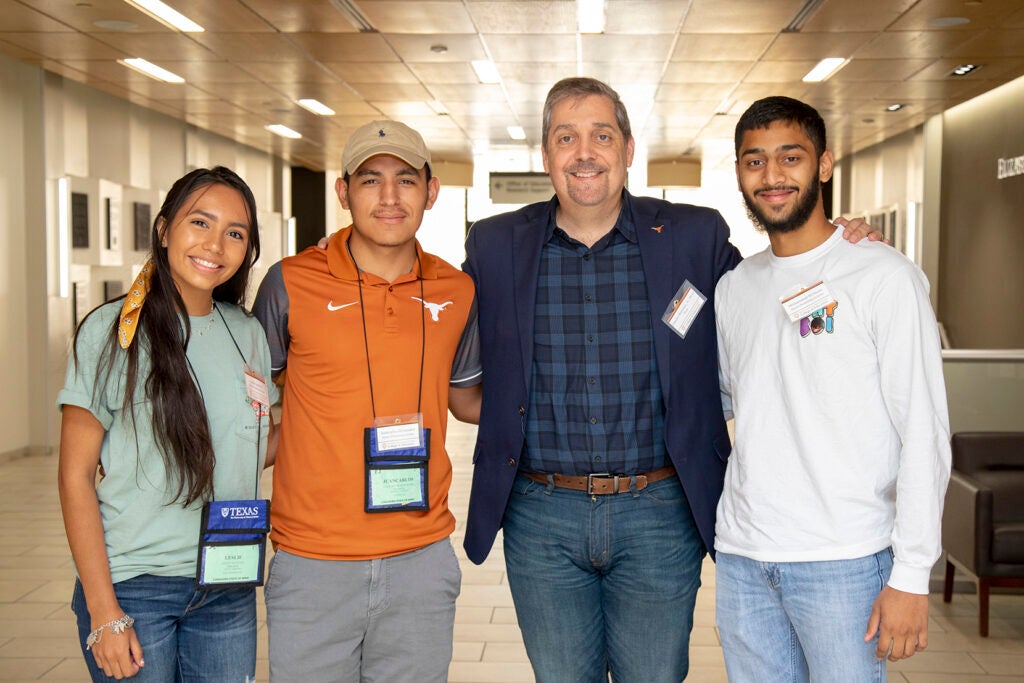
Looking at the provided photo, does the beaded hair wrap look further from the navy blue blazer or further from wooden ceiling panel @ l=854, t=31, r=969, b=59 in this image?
wooden ceiling panel @ l=854, t=31, r=969, b=59

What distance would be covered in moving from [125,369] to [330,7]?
588cm

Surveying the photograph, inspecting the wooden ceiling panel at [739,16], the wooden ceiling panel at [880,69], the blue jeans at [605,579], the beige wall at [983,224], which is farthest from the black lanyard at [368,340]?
the beige wall at [983,224]

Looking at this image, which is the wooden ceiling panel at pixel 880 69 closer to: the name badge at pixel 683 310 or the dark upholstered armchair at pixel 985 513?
the dark upholstered armchair at pixel 985 513

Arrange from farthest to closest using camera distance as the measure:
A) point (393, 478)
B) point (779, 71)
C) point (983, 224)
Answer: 1. point (983, 224)
2. point (779, 71)
3. point (393, 478)

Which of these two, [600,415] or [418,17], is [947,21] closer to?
[418,17]

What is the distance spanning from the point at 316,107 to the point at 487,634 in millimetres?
8644

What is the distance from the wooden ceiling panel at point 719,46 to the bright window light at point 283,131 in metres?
6.20

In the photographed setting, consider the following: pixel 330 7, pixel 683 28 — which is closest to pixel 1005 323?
pixel 683 28

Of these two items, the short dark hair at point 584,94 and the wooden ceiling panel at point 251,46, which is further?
the wooden ceiling panel at point 251,46

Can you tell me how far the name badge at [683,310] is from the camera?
93.8 inches

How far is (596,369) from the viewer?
2.40 meters

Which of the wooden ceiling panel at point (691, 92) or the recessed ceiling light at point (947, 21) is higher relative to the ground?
the wooden ceiling panel at point (691, 92)

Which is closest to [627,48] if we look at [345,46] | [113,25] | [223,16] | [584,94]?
[345,46]

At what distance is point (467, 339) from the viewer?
2.54 m
